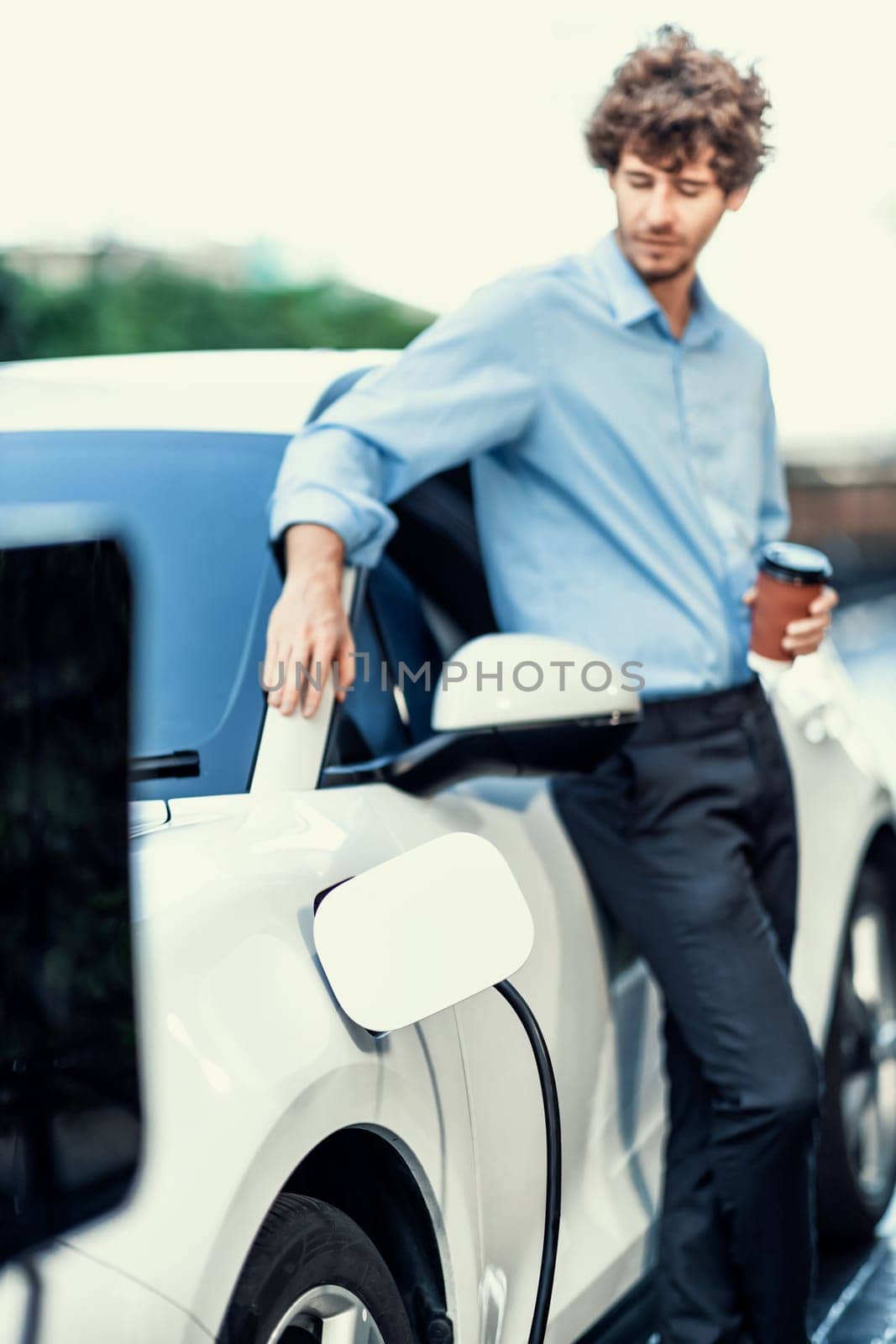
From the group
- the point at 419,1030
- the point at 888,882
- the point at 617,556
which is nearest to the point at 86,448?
the point at 617,556

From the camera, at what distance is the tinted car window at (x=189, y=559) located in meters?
2.04

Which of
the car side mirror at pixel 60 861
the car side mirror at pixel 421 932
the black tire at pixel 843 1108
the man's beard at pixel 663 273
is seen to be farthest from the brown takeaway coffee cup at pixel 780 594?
the car side mirror at pixel 60 861

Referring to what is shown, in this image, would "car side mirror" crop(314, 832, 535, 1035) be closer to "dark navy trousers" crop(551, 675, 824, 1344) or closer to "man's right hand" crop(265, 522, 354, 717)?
"man's right hand" crop(265, 522, 354, 717)

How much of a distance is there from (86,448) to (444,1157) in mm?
1139

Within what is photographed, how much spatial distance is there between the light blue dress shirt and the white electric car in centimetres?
15

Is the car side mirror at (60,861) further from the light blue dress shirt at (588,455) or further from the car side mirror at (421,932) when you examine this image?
the light blue dress shirt at (588,455)

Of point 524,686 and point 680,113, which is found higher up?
point 680,113

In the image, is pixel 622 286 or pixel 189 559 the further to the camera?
pixel 622 286

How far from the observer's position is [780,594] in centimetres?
242

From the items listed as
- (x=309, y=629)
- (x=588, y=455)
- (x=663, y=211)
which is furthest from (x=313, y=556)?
(x=663, y=211)

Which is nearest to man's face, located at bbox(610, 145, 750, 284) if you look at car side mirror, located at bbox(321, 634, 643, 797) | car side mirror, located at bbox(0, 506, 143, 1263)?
car side mirror, located at bbox(321, 634, 643, 797)

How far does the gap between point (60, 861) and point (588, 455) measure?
1506mm

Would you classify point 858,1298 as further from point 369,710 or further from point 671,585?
point 369,710

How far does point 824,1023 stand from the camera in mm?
3150
